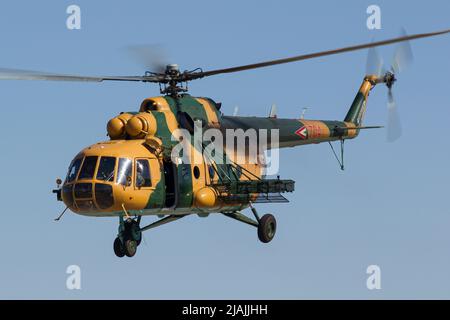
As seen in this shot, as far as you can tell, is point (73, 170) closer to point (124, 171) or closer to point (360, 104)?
point (124, 171)

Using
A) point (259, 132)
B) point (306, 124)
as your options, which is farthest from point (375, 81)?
point (259, 132)

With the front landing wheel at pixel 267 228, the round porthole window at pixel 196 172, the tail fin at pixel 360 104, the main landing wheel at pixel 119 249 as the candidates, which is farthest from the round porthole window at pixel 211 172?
the tail fin at pixel 360 104

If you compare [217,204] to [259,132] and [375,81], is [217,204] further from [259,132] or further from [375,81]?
[375,81]

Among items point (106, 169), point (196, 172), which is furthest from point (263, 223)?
point (106, 169)

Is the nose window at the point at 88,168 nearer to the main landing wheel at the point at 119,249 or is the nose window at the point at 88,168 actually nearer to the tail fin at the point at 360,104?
the main landing wheel at the point at 119,249

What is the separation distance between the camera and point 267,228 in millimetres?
34000

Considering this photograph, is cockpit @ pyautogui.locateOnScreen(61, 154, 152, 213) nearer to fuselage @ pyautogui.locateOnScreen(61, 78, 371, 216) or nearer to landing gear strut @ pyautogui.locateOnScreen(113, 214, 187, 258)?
fuselage @ pyautogui.locateOnScreen(61, 78, 371, 216)

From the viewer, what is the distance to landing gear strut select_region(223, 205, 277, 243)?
33.9 metres

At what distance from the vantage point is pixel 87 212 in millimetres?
29266

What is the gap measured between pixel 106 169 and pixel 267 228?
716 centimetres

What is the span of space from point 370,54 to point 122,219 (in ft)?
46.3

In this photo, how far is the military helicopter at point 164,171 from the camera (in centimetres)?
2917

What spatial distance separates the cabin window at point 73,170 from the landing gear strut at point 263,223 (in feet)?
21.0

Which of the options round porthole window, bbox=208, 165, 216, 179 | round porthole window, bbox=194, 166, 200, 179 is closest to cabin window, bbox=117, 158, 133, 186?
round porthole window, bbox=194, 166, 200, 179
